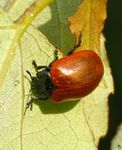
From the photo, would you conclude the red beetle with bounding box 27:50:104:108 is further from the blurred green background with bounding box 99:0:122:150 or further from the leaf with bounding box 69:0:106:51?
the blurred green background with bounding box 99:0:122:150

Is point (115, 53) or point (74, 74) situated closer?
point (74, 74)

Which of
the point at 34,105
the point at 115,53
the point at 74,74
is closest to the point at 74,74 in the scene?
the point at 74,74

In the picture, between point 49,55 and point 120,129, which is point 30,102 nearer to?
→ point 49,55

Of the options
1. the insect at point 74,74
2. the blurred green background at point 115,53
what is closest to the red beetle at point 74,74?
the insect at point 74,74

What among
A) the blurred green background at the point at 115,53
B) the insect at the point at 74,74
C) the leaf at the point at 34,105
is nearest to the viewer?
the leaf at the point at 34,105

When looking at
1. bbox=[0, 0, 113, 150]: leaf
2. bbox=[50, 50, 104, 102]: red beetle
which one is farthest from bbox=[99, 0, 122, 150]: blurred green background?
bbox=[50, 50, 104, 102]: red beetle

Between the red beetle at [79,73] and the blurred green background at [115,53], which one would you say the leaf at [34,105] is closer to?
the red beetle at [79,73]

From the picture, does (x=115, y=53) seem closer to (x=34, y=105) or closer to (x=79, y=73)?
(x=79, y=73)
